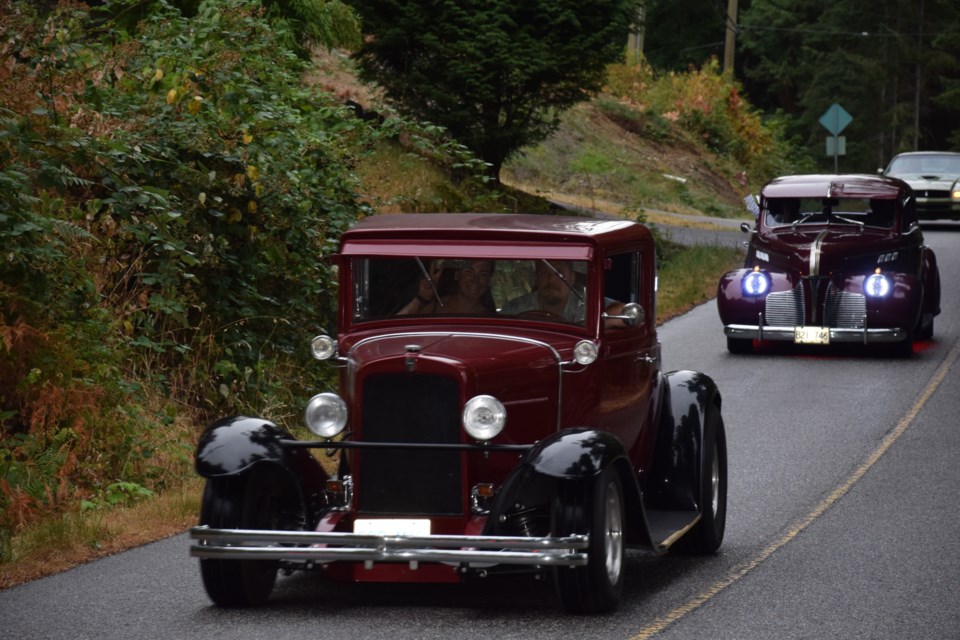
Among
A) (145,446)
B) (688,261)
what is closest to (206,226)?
(145,446)

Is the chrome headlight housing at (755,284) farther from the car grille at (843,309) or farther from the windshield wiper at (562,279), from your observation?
the windshield wiper at (562,279)

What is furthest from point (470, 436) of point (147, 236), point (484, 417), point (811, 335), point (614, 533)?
point (811, 335)

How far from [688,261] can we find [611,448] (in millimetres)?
18954

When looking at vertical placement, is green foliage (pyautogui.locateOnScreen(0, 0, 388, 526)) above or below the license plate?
above

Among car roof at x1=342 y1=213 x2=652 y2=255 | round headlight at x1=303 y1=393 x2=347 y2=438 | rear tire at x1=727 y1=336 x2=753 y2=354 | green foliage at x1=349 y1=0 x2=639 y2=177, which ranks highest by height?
green foliage at x1=349 y1=0 x2=639 y2=177

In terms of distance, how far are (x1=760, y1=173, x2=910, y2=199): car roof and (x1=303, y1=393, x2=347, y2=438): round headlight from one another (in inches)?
467

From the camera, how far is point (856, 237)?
1781 centimetres

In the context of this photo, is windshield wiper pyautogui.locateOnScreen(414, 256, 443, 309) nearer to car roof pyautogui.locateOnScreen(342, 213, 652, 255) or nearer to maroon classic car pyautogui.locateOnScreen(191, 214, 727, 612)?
maroon classic car pyautogui.locateOnScreen(191, 214, 727, 612)

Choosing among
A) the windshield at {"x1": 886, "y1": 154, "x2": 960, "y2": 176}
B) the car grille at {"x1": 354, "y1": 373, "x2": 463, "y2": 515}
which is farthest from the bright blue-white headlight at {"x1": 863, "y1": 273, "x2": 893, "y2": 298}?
the windshield at {"x1": 886, "y1": 154, "x2": 960, "y2": 176}

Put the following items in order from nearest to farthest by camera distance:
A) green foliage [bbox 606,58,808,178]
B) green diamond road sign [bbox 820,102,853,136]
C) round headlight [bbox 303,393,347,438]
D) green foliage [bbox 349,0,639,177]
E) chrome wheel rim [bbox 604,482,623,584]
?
chrome wheel rim [bbox 604,482,623,584] < round headlight [bbox 303,393,347,438] < green foliage [bbox 349,0,639,177] < green diamond road sign [bbox 820,102,853,136] < green foliage [bbox 606,58,808,178]

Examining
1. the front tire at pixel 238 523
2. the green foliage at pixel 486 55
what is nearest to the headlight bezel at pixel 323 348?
the front tire at pixel 238 523

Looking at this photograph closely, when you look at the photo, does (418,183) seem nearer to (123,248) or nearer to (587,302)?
(123,248)

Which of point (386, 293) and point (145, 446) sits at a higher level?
point (386, 293)

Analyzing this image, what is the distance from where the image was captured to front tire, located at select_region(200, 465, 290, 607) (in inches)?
282
